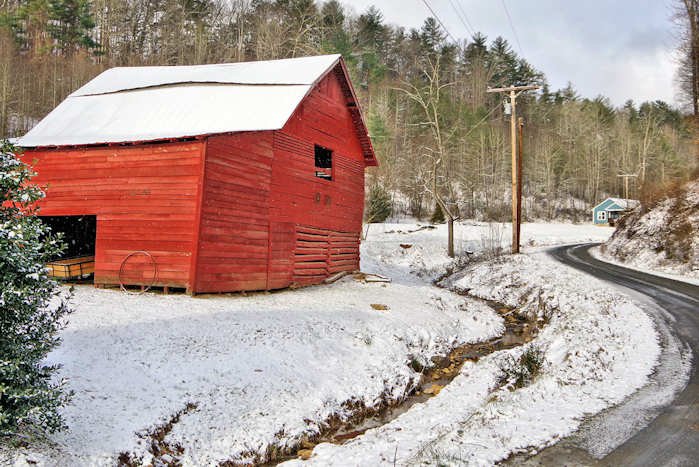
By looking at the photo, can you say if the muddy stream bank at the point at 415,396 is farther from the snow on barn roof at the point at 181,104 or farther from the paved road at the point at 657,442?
the snow on barn roof at the point at 181,104

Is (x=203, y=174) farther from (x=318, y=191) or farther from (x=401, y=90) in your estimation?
(x=401, y=90)

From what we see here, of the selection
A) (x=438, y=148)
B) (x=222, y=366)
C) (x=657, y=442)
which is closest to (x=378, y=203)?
(x=438, y=148)

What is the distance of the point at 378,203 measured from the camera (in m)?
40.1

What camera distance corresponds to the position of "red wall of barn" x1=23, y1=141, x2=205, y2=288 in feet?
39.5

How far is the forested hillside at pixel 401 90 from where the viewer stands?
135 feet

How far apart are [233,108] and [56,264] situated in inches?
285

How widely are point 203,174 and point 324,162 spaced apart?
26.3 ft

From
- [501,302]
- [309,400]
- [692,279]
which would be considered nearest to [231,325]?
[309,400]

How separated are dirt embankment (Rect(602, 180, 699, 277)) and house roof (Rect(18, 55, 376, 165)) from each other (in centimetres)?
1492

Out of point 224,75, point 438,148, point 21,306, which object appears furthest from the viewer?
point 438,148

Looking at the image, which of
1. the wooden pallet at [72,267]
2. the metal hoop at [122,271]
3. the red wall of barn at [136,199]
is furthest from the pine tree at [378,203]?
the metal hoop at [122,271]

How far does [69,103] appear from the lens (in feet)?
54.4

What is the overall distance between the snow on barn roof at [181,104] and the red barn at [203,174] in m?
0.07

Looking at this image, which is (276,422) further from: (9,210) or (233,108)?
(233,108)
